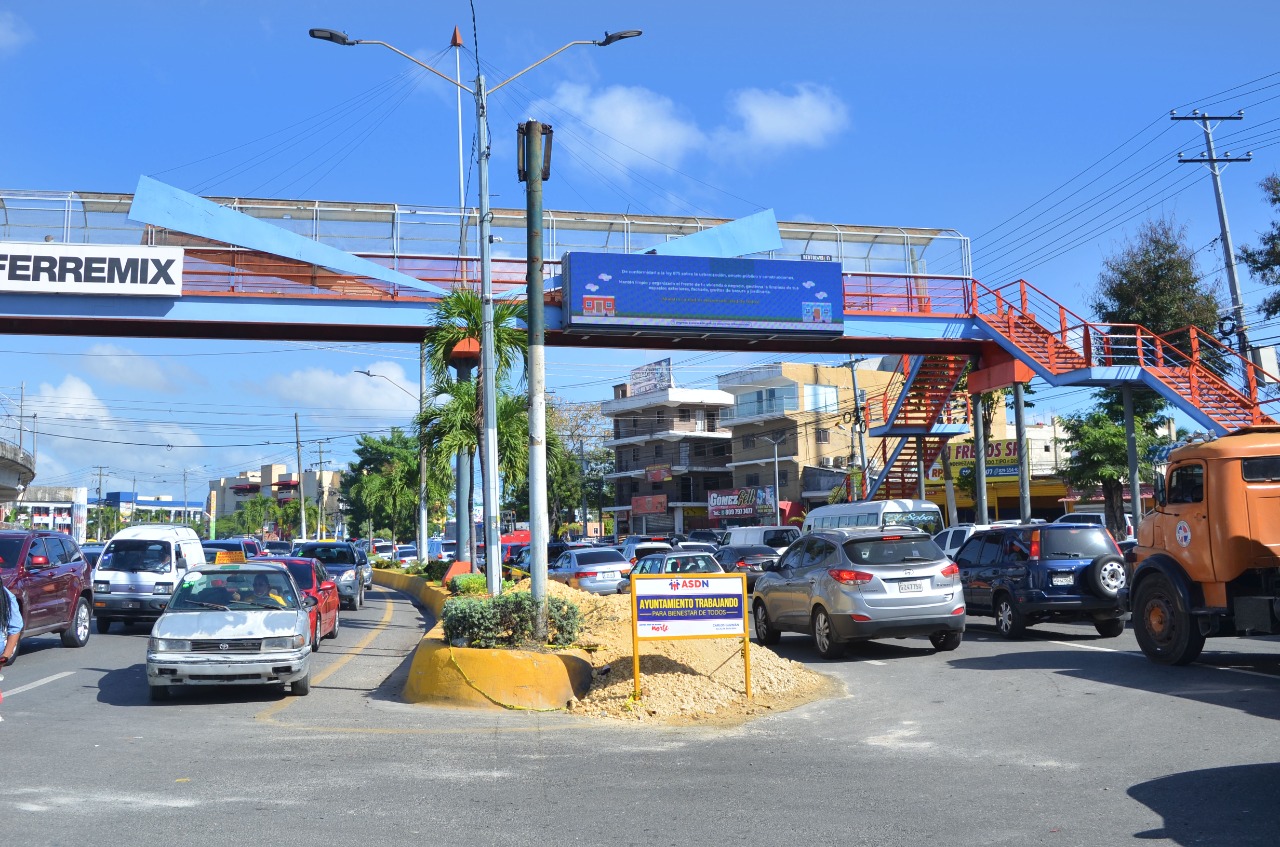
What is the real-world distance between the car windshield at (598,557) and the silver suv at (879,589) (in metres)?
12.7

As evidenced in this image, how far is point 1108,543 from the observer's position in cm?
1673

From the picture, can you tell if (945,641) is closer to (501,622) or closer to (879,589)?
(879,589)

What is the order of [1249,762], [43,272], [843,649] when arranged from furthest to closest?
[43,272], [843,649], [1249,762]

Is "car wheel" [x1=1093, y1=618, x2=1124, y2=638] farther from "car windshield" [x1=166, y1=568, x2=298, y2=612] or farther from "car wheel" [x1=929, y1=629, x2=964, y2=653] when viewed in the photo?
"car windshield" [x1=166, y1=568, x2=298, y2=612]

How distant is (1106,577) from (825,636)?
4.28 meters

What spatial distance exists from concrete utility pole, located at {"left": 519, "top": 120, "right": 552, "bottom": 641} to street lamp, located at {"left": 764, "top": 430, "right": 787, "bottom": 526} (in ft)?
151

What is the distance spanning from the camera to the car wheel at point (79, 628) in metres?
18.1

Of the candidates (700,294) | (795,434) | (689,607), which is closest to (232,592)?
(689,607)

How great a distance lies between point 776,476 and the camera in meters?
59.9

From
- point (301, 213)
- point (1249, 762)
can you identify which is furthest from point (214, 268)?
point (1249, 762)

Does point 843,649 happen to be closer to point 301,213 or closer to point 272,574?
point 272,574

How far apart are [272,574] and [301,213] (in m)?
18.5

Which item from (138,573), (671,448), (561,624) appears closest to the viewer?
(561,624)

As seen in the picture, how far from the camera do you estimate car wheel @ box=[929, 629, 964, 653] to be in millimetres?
15422
